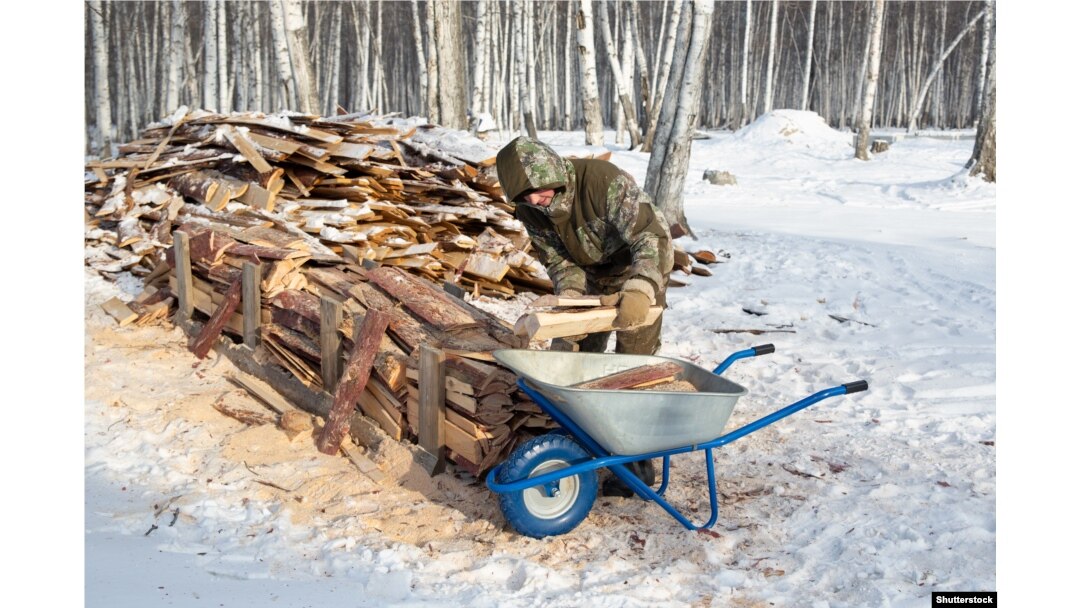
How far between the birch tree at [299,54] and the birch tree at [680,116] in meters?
5.95

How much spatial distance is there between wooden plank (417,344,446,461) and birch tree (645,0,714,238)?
500cm

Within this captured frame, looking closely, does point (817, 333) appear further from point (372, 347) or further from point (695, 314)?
point (372, 347)

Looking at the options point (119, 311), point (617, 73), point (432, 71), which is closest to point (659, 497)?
point (119, 311)

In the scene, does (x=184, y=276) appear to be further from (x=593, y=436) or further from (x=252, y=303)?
(x=593, y=436)

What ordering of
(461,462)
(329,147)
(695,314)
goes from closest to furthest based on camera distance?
1. (461,462)
2. (695,314)
3. (329,147)

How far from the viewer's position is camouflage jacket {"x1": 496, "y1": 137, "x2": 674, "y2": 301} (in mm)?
3717

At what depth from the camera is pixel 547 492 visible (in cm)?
332

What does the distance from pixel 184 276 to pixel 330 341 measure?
2.23 metres

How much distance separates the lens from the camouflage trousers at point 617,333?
4340 mm

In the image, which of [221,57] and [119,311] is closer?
[119,311]

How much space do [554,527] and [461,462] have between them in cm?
68

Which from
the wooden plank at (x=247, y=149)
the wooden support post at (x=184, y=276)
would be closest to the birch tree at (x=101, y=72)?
the wooden plank at (x=247, y=149)

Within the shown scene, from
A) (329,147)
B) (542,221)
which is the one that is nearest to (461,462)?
(542,221)

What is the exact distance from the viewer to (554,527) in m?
3.34
